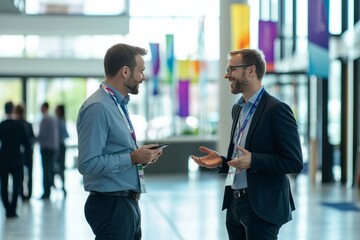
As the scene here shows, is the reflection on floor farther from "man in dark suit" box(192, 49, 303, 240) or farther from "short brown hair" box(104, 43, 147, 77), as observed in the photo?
"short brown hair" box(104, 43, 147, 77)

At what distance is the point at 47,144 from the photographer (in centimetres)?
1249

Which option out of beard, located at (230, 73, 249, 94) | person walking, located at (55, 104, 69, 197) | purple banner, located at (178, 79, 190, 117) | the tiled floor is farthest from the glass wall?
beard, located at (230, 73, 249, 94)

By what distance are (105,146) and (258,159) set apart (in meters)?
0.77

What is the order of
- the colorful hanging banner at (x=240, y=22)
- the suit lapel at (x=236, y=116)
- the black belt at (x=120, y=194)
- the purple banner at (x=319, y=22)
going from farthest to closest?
the colorful hanging banner at (x=240, y=22) → the purple banner at (x=319, y=22) → the suit lapel at (x=236, y=116) → the black belt at (x=120, y=194)

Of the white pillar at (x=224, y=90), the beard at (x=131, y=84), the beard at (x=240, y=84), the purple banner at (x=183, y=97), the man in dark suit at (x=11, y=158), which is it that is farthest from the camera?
the purple banner at (x=183, y=97)

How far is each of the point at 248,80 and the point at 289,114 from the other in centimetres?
31

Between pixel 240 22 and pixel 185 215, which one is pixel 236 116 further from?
pixel 240 22

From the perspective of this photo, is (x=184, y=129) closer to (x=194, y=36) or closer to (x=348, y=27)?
(x=194, y=36)

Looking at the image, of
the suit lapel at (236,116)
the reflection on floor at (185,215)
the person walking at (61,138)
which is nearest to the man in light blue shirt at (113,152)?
the suit lapel at (236,116)

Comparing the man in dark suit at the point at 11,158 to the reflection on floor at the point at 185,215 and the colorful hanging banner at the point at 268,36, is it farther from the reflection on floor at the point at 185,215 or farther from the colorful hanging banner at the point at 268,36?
the colorful hanging banner at the point at 268,36

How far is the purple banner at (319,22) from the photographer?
11.0m

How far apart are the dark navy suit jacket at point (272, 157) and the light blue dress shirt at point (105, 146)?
0.62 m

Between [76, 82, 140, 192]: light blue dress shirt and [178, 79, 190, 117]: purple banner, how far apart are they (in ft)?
52.8

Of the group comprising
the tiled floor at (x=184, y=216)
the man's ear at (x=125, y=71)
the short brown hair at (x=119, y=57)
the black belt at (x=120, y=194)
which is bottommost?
the tiled floor at (x=184, y=216)
